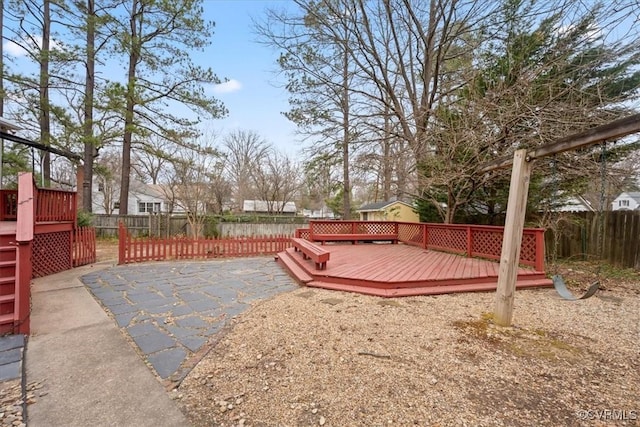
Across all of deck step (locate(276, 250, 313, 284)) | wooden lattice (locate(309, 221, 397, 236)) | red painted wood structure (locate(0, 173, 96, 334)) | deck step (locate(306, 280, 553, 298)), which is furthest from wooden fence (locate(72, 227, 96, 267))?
wooden lattice (locate(309, 221, 397, 236))

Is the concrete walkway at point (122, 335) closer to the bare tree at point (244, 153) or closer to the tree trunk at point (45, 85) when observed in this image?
the tree trunk at point (45, 85)

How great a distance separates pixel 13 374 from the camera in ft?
7.62

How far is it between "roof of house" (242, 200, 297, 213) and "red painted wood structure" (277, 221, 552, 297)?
20.1 meters

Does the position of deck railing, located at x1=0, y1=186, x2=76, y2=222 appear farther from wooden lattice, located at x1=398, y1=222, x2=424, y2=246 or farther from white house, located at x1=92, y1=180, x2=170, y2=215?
white house, located at x1=92, y1=180, x2=170, y2=215

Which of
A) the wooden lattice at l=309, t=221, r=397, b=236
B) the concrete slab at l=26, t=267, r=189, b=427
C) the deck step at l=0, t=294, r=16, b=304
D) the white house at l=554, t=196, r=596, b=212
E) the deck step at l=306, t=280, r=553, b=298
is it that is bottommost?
the concrete slab at l=26, t=267, r=189, b=427

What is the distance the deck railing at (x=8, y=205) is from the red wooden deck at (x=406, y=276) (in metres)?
6.57

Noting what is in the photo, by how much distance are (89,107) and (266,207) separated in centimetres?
1945

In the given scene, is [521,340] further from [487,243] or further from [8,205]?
[8,205]

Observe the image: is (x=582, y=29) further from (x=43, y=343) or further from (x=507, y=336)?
(x=43, y=343)

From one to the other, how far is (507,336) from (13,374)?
4.69m

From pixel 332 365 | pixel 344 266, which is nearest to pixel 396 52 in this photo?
pixel 344 266

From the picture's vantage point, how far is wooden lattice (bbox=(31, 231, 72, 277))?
5707mm

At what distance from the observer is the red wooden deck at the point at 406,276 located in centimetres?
477

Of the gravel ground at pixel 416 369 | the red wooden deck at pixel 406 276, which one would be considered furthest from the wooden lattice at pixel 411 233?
the gravel ground at pixel 416 369
